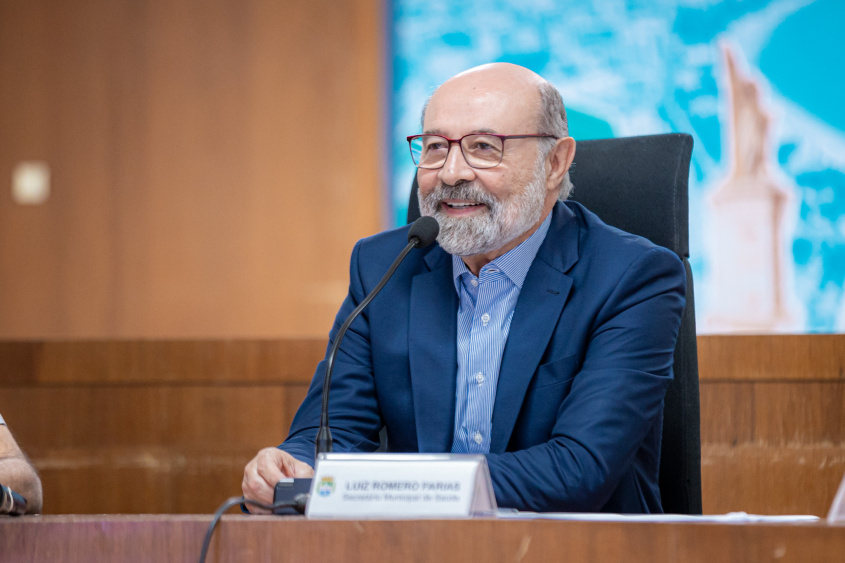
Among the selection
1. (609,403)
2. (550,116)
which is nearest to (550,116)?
(550,116)

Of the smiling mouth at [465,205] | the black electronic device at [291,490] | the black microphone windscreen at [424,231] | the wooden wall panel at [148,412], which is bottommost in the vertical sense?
the wooden wall panel at [148,412]

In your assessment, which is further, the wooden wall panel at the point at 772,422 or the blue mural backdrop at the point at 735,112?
the blue mural backdrop at the point at 735,112

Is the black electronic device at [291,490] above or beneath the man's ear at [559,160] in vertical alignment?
beneath

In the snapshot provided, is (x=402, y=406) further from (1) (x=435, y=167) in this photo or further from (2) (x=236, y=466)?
(2) (x=236, y=466)

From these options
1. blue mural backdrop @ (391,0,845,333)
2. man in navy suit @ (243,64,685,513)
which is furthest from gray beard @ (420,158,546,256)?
blue mural backdrop @ (391,0,845,333)

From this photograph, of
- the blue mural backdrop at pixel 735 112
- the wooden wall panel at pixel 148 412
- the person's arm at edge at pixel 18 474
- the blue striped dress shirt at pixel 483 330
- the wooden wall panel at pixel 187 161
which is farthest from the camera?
the wooden wall panel at pixel 187 161

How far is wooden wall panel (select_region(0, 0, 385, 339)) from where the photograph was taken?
3.13 metres

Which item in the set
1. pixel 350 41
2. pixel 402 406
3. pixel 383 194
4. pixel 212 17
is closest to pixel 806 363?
pixel 402 406

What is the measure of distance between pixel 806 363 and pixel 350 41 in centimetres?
192

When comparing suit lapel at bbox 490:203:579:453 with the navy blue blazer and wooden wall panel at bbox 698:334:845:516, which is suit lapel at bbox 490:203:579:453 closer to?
the navy blue blazer

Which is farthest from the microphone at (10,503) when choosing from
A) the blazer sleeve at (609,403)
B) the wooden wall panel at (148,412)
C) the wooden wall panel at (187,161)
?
the wooden wall panel at (187,161)

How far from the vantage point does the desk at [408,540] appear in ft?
2.25

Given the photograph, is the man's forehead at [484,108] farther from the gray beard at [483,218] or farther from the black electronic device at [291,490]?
the black electronic device at [291,490]

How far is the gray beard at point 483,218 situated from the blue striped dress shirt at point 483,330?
0.15 feet
